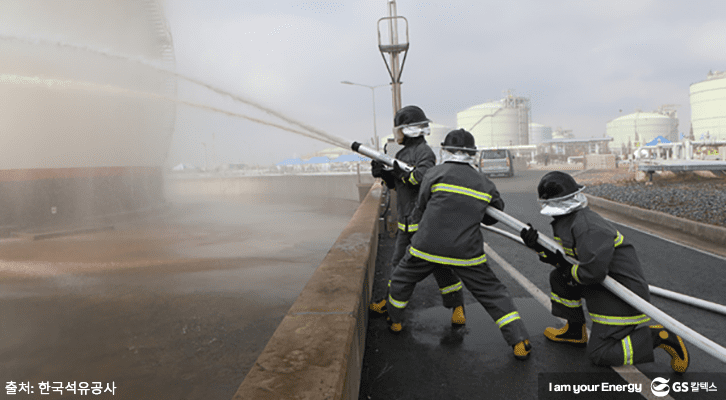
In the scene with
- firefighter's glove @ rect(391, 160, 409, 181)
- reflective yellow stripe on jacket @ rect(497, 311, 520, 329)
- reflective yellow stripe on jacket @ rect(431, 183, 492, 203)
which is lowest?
reflective yellow stripe on jacket @ rect(497, 311, 520, 329)

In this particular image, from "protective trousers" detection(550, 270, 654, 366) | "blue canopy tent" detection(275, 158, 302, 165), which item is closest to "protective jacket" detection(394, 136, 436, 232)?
"protective trousers" detection(550, 270, 654, 366)

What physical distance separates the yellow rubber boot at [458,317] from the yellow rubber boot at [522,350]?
750 mm

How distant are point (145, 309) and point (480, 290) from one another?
562 centimetres

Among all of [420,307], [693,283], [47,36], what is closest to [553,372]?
[420,307]

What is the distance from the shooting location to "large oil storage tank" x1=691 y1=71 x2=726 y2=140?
4743cm

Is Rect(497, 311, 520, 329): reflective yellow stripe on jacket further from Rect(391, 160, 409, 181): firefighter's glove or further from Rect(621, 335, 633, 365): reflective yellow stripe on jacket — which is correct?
Rect(391, 160, 409, 181): firefighter's glove

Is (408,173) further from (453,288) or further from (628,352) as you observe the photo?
(628,352)

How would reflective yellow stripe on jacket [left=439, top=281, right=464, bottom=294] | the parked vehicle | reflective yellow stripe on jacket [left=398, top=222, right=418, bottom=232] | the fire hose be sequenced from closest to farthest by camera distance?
the fire hose → reflective yellow stripe on jacket [left=439, top=281, right=464, bottom=294] → reflective yellow stripe on jacket [left=398, top=222, right=418, bottom=232] → the parked vehicle

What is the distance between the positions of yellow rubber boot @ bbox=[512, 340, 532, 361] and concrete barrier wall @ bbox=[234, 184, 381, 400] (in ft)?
4.05

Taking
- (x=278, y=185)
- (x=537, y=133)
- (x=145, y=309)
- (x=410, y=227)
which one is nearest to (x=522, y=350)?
(x=410, y=227)

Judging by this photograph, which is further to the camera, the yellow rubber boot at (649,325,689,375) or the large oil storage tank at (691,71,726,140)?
the large oil storage tank at (691,71,726,140)

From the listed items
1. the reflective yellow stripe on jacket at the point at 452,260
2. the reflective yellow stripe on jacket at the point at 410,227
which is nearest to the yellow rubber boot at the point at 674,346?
the reflective yellow stripe on jacket at the point at 452,260

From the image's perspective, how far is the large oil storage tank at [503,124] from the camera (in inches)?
2817

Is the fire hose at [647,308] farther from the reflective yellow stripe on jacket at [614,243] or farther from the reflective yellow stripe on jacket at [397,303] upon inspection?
the reflective yellow stripe on jacket at [397,303]
